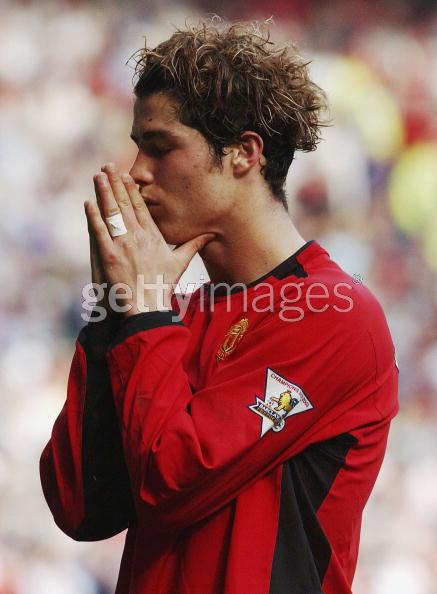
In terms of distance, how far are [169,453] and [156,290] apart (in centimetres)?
31

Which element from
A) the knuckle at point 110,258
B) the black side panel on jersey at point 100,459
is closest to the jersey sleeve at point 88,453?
the black side panel on jersey at point 100,459

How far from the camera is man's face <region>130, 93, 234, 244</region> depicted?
1.80 m

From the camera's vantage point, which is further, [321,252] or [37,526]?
[37,526]

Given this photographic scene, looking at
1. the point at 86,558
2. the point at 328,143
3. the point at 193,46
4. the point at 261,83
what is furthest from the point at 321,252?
the point at 328,143

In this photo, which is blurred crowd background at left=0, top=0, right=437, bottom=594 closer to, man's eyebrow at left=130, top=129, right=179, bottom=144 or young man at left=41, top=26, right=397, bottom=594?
young man at left=41, top=26, right=397, bottom=594

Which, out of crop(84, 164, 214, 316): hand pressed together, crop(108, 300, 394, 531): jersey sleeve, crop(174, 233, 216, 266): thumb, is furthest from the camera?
crop(174, 233, 216, 266): thumb

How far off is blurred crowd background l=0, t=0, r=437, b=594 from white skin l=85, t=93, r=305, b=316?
96.7 inches

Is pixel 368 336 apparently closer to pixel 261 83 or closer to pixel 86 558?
pixel 261 83

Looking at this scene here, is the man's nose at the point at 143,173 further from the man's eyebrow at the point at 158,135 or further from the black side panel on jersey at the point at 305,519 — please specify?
the black side panel on jersey at the point at 305,519

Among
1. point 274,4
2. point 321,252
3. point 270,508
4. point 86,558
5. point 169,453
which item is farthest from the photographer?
point 274,4

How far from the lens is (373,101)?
16.2ft

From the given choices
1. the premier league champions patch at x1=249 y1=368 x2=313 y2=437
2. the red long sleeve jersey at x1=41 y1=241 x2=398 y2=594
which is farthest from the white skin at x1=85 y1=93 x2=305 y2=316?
the premier league champions patch at x1=249 y1=368 x2=313 y2=437

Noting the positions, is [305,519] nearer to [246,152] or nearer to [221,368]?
[221,368]

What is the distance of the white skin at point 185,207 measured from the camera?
171 centimetres
